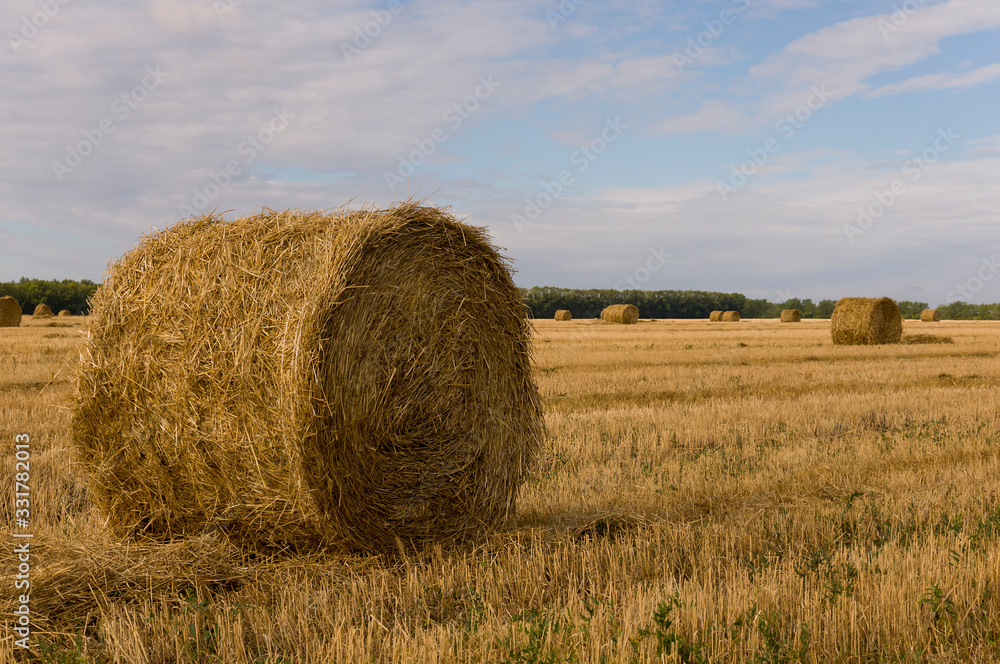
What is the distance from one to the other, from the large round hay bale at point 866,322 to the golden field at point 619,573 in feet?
60.1

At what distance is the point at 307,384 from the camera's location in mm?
4770

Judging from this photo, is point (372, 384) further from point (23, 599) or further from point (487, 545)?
point (23, 599)

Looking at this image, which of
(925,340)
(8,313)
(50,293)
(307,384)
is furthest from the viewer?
(50,293)

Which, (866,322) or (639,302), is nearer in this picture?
(866,322)

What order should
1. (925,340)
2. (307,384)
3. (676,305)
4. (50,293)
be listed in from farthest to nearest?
(676,305) → (50,293) → (925,340) → (307,384)

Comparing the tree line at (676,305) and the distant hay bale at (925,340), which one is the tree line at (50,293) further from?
the distant hay bale at (925,340)

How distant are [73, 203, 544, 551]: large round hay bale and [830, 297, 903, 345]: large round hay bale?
23126mm

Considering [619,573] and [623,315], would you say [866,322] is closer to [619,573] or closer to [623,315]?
[623,315]

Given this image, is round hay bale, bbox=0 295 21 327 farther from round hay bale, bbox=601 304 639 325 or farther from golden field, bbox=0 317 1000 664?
round hay bale, bbox=601 304 639 325

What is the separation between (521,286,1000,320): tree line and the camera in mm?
65188

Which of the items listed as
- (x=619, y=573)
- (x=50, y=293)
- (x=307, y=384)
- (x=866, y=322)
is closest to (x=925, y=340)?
(x=866, y=322)

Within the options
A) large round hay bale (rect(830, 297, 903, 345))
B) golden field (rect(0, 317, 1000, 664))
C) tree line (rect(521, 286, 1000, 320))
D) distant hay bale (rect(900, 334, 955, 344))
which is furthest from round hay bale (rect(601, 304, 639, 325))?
golden field (rect(0, 317, 1000, 664))

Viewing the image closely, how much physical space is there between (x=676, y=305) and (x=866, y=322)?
5092cm

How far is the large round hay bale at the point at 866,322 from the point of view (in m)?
26.1
